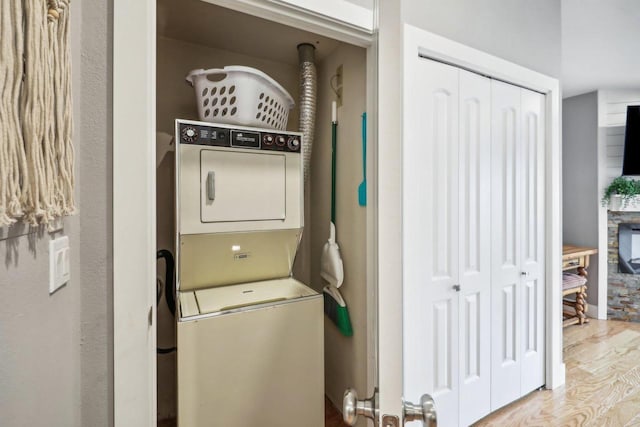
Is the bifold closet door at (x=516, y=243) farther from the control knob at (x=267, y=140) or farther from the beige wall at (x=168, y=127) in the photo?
the beige wall at (x=168, y=127)

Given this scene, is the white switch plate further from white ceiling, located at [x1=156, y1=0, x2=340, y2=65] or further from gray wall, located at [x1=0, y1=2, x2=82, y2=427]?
white ceiling, located at [x1=156, y1=0, x2=340, y2=65]

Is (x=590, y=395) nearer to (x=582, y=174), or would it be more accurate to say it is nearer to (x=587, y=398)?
(x=587, y=398)

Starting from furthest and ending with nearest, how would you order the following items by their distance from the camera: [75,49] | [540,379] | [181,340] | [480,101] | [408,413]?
[540,379], [480,101], [181,340], [75,49], [408,413]

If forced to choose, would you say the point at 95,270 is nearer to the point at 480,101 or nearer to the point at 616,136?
the point at 480,101

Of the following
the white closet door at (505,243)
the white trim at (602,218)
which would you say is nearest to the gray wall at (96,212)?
the white closet door at (505,243)

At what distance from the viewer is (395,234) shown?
1.91ft

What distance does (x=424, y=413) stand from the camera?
0.56m

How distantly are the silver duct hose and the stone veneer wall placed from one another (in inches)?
146

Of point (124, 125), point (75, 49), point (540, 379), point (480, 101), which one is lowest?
point (540, 379)

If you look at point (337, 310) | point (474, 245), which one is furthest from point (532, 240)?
point (337, 310)

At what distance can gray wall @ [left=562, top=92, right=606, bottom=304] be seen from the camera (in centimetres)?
353

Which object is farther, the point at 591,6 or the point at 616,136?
the point at 616,136

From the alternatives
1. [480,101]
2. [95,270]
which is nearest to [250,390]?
[95,270]

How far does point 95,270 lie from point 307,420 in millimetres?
1244
